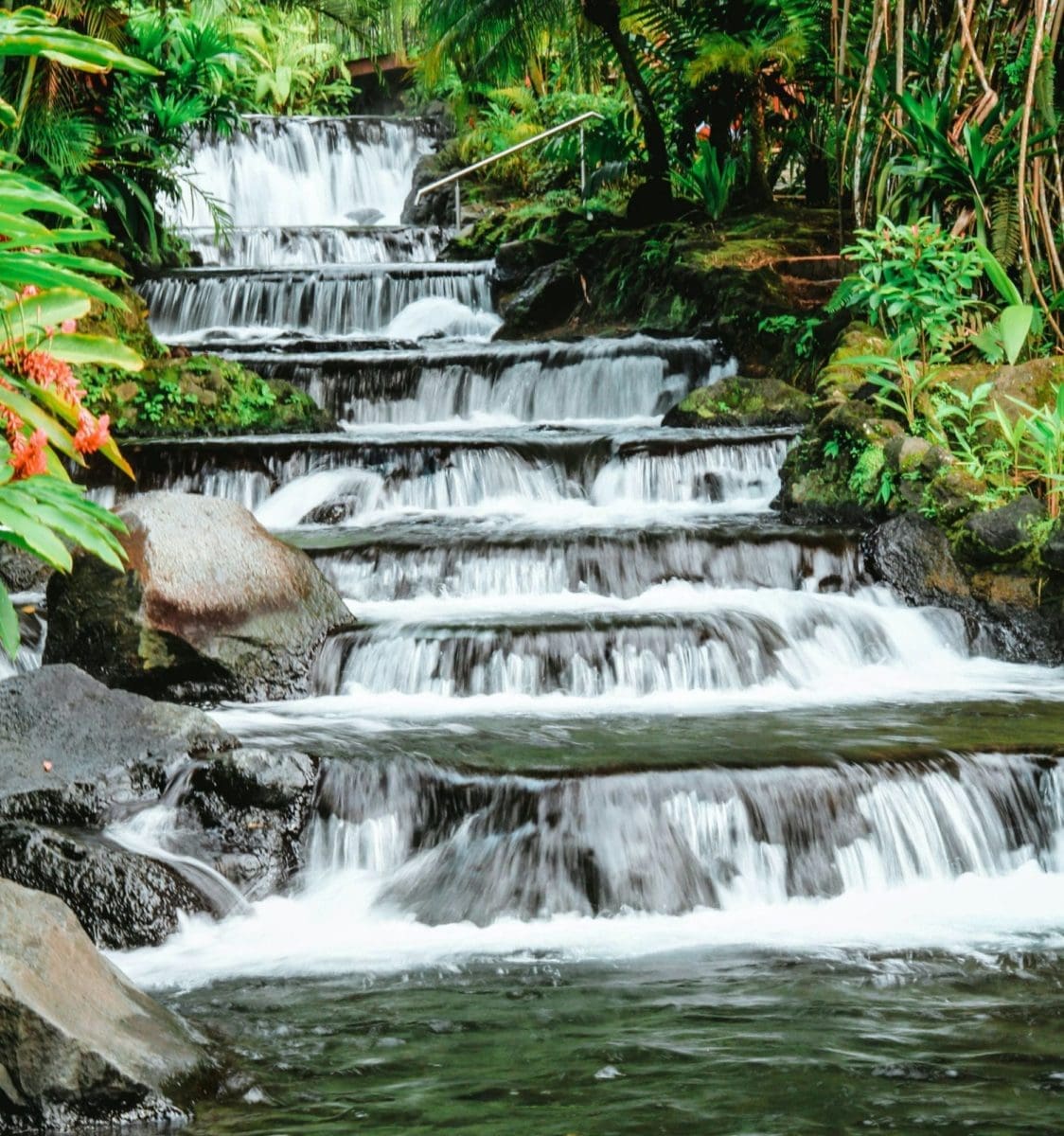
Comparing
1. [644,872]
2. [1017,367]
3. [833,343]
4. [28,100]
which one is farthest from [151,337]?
[644,872]

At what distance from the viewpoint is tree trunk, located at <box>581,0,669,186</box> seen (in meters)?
14.6

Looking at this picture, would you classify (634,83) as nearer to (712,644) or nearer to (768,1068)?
(712,644)

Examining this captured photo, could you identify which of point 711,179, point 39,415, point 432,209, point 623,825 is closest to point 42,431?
point 39,415

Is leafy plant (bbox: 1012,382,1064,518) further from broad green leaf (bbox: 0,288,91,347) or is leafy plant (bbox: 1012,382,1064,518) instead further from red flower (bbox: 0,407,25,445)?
red flower (bbox: 0,407,25,445)

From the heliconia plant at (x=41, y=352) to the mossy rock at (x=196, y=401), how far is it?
7336mm

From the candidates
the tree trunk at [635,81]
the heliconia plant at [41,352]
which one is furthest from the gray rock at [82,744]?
the tree trunk at [635,81]

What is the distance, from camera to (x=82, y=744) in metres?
5.54

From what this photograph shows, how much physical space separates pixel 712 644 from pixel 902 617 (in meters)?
1.36

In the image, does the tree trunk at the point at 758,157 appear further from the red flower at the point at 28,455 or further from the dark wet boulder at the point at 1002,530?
the red flower at the point at 28,455

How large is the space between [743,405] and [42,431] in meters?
7.99

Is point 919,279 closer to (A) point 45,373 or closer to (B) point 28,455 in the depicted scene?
(A) point 45,373

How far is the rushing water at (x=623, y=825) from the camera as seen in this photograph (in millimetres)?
3494

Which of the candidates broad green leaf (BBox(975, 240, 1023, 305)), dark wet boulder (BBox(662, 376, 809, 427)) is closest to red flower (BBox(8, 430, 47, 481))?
broad green leaf (BBox(975, 240, 1023, 305))

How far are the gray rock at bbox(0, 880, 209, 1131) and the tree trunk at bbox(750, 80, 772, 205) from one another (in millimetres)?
13284
